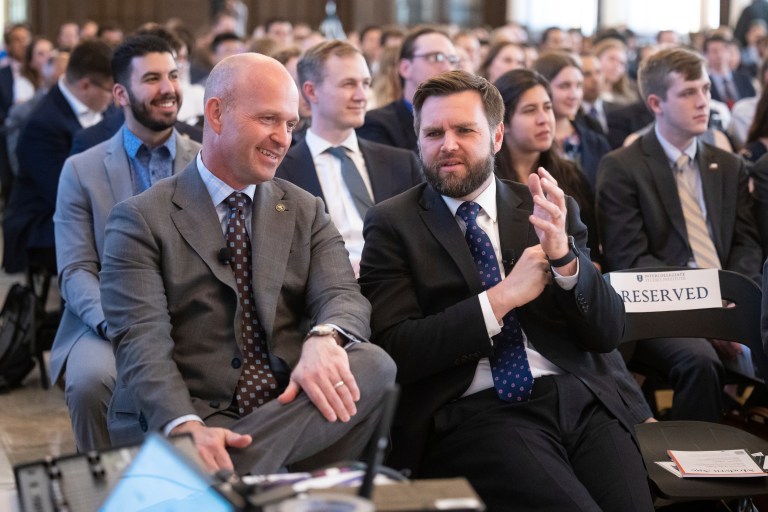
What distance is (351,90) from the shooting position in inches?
183

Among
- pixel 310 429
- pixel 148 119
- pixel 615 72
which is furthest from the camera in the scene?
pixel 615 72

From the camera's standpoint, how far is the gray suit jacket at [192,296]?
8.58 ft

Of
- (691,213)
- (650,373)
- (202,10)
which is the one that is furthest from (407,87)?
(202,10)

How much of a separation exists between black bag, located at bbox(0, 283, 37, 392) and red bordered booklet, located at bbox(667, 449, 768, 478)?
2966mm

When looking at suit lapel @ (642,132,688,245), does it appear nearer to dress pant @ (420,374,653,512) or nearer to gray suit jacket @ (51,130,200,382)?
dress pant @ (420,374,653,512)

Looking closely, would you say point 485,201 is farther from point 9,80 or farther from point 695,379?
point 9,80

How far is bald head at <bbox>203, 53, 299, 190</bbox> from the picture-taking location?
2762 millimetres

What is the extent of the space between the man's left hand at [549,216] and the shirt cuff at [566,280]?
0.19ft

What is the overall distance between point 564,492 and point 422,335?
55 cm

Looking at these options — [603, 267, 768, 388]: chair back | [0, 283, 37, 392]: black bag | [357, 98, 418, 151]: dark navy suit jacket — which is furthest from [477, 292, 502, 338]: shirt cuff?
[0, 283, 37, 392]: black bag

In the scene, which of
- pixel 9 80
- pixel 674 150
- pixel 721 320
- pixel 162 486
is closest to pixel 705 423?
pixel 721 320

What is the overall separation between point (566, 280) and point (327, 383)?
0.73m

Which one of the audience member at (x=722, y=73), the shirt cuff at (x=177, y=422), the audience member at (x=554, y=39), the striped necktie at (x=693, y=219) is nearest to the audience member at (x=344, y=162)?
the striped necktie at (x=693, y=219)

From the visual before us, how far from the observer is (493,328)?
283 cm
